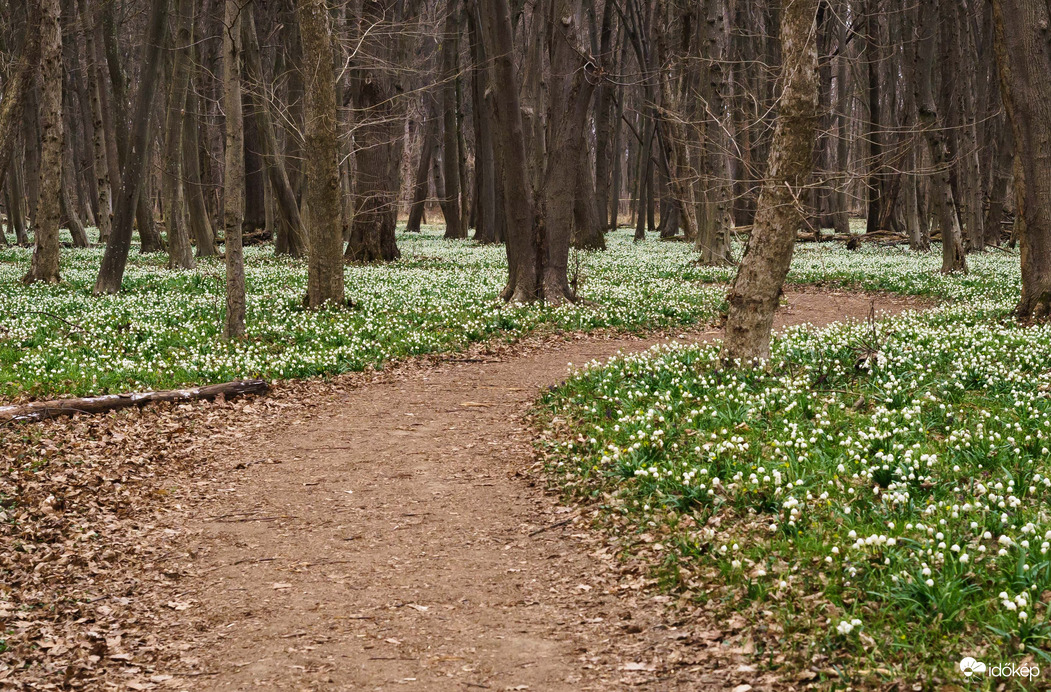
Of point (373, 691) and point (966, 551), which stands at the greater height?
point (966, 551)

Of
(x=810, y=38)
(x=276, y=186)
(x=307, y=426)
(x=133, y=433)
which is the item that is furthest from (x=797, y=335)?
(x=276, y=186)

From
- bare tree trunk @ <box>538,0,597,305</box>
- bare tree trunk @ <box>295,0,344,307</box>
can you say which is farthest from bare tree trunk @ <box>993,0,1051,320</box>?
bare tree trunk @ <box>295,0,344,307</box>

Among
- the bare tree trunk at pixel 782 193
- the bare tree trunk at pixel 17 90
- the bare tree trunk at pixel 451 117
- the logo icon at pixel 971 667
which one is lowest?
the logo icon at pixel 971 667

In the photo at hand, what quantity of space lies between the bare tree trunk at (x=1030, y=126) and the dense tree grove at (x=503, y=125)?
32 millimetres

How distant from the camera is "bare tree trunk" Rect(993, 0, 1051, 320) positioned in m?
13.2

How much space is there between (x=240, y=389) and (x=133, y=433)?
1.87 m

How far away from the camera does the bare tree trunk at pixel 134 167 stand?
17422 millimetres

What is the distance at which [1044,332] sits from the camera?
11375mm

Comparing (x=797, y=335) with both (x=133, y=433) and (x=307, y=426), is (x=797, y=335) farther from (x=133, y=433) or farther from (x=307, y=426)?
(x=133, y=433)

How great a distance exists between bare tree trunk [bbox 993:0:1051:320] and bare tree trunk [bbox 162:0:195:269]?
1544cm

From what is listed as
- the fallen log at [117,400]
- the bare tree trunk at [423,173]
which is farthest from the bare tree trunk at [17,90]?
the bare tree trunk at [423,173]

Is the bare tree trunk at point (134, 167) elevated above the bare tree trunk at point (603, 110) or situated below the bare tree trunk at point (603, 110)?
below

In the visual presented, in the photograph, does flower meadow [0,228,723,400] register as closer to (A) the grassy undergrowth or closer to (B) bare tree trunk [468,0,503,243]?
(A) the grassy undergrowth

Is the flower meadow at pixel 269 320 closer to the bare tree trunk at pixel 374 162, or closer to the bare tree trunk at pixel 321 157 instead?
the bare tree trunk at pixel 321 157
